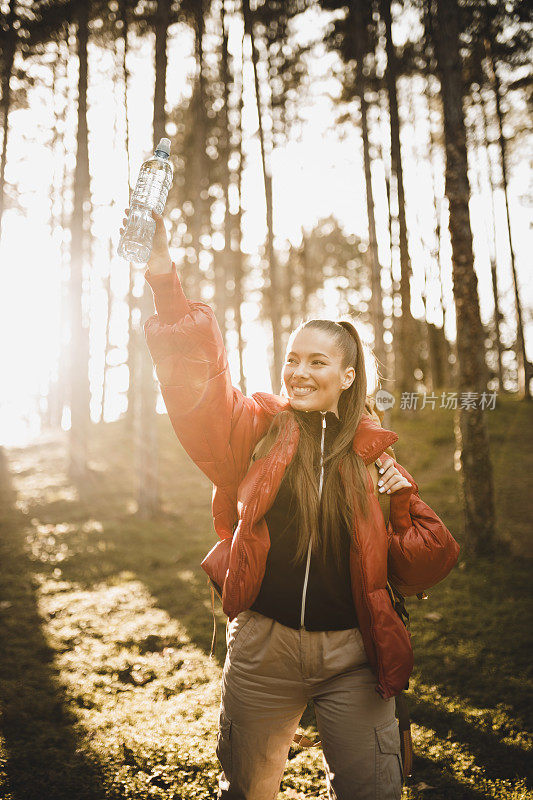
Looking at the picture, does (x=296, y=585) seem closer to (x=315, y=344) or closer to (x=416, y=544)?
(x=416, y=544)

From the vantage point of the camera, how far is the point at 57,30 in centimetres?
1268

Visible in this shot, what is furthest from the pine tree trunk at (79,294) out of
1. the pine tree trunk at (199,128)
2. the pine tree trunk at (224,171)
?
the pine tree trunk at (224,171)

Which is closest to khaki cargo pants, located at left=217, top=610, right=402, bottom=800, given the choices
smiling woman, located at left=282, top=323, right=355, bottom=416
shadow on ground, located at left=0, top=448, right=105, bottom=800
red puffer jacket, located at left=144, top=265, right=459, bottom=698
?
red puffer jacket, located at left=144, top=265, right=459, bottom=698

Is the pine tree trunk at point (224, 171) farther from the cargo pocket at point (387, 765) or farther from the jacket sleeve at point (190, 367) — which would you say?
the cargo pocket at point (387, 765)

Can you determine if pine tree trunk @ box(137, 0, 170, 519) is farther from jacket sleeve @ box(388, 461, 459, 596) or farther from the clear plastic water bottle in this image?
jacket sleeve @ box(388, 461, 459, 596)

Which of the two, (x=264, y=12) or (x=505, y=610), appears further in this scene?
(x=264, y=12)

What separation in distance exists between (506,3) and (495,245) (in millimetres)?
10751

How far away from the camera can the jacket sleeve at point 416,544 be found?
1.87 m

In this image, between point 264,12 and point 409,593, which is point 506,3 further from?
point 409,593

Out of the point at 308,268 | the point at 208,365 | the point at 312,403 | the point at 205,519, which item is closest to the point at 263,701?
the point at 312,403

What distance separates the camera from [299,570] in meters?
1.91

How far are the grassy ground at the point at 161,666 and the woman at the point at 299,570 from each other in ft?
6.14

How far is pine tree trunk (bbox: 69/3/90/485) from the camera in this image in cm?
1180

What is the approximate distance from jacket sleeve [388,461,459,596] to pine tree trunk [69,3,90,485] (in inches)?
448
